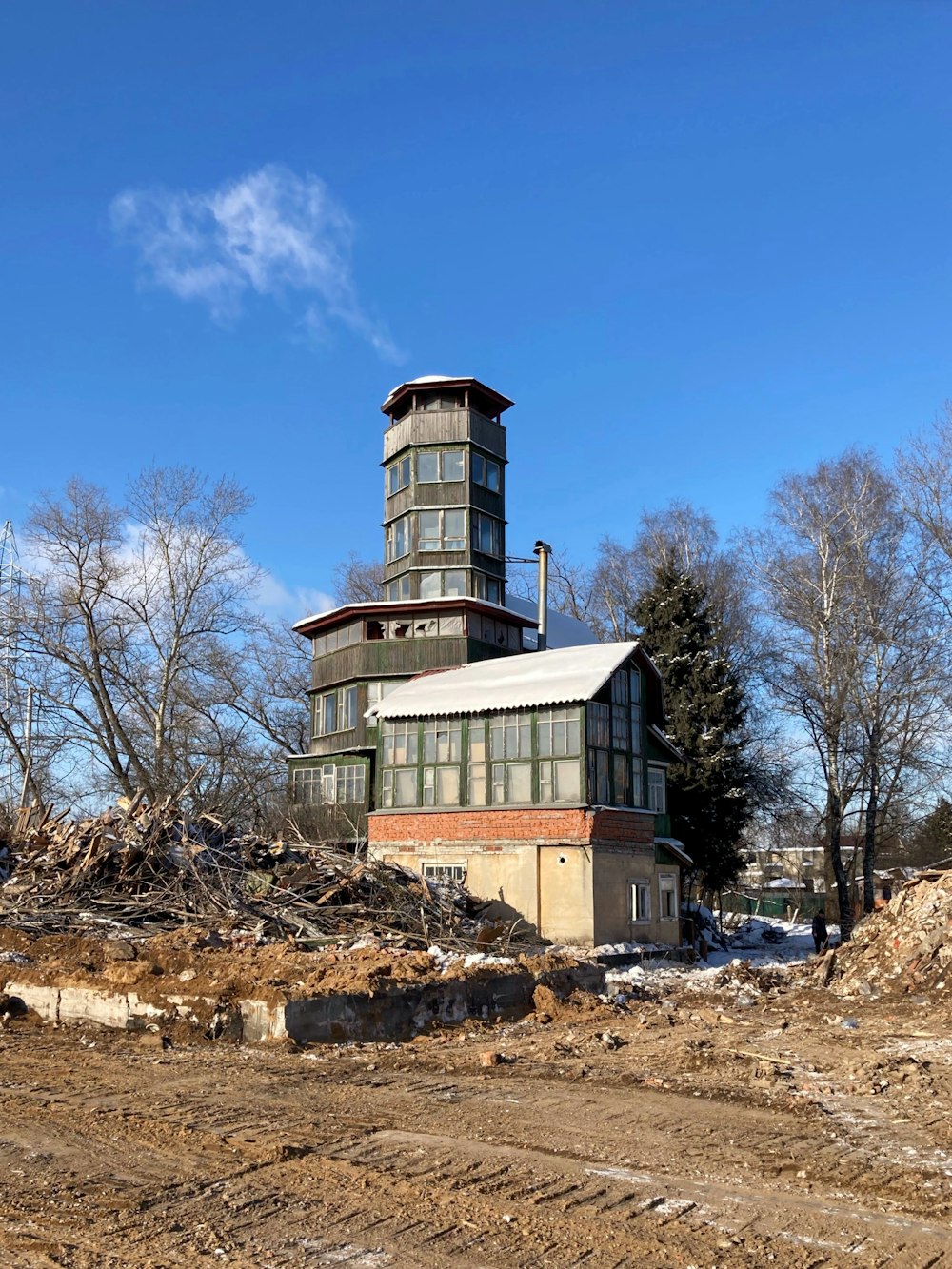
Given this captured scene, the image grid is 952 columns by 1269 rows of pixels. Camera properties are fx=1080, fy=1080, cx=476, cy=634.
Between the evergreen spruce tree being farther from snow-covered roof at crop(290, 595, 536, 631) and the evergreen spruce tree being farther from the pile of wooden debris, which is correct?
the pile of wooden debris

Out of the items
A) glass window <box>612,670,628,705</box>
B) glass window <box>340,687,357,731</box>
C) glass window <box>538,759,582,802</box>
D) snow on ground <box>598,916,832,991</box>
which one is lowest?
snow on ground <box>598,916,832,991</box>

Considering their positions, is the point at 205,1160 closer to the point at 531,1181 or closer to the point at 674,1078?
the point at 531,1181

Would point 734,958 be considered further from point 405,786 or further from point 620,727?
point 405,786

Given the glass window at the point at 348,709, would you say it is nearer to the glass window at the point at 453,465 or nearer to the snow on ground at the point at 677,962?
the glass window at the point at 453,465

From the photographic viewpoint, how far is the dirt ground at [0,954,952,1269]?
589 centimetres

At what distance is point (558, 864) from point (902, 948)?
7.52 metres

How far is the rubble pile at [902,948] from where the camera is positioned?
58.0ft

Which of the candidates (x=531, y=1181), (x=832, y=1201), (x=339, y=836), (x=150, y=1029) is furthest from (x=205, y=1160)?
(x=339, y=836)

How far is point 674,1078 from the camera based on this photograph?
10.6 meters

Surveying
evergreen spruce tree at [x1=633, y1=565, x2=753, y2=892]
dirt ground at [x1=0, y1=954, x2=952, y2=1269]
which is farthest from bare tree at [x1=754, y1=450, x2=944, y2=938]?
dirt ground at [x1=0, y1=954, x2=952, y2=1269]

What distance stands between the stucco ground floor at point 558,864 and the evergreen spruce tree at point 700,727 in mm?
6787

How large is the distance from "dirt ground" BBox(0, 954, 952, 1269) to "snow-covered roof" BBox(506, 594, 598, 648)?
2963 centimetres

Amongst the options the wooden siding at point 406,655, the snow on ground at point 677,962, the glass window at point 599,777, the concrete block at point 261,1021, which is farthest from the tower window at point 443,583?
the concrete block at point 261,1021

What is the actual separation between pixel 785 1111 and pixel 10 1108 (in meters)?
6.56
